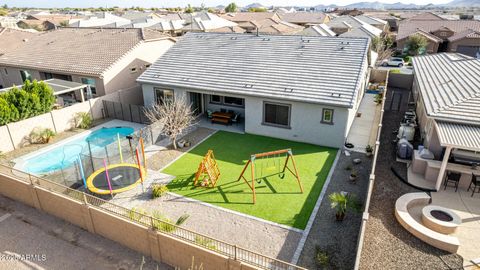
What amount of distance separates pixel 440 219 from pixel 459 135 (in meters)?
3.87

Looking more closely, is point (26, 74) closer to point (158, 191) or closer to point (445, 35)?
point (158, 191)

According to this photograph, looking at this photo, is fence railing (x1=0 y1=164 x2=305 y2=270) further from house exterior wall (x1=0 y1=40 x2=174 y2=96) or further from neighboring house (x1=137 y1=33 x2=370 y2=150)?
house exterior wall (x1=0 y1=40 x2=174 y2=96)

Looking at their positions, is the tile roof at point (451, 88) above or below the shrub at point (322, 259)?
above

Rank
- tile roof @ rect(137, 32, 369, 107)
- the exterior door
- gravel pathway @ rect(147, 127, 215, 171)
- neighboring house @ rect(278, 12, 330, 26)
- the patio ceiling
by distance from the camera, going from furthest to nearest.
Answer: neighboring house @ rect(278, 12, 330, 26) < the exterior door < tile roof @ rect(137, 32, 369, 107) < gravel pathway @ rect(147, 127, 215, 171) < the patio ceiling

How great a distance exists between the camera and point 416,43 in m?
53.1

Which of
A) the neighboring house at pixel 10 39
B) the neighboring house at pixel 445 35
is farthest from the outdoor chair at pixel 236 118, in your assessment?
the neighboring house at pixel 445 35

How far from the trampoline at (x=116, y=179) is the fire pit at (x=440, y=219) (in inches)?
477

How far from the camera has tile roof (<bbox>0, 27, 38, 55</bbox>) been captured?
33088 millimetres

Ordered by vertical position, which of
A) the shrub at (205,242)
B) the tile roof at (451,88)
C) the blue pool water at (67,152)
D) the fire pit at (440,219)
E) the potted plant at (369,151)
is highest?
the tile roof at (451,88)

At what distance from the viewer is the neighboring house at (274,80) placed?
711 inches

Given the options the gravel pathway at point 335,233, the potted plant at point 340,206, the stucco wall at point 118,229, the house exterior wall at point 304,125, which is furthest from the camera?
the house exterior wall at point 304,125

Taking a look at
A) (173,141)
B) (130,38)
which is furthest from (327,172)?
(130,38)

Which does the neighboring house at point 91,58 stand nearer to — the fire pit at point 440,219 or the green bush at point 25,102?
the green bush at point 25,102

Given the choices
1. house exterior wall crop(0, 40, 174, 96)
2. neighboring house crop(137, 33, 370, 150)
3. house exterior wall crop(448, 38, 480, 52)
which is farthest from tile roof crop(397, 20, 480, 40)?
house exterior wall crop(0, 40, 174, 96)
